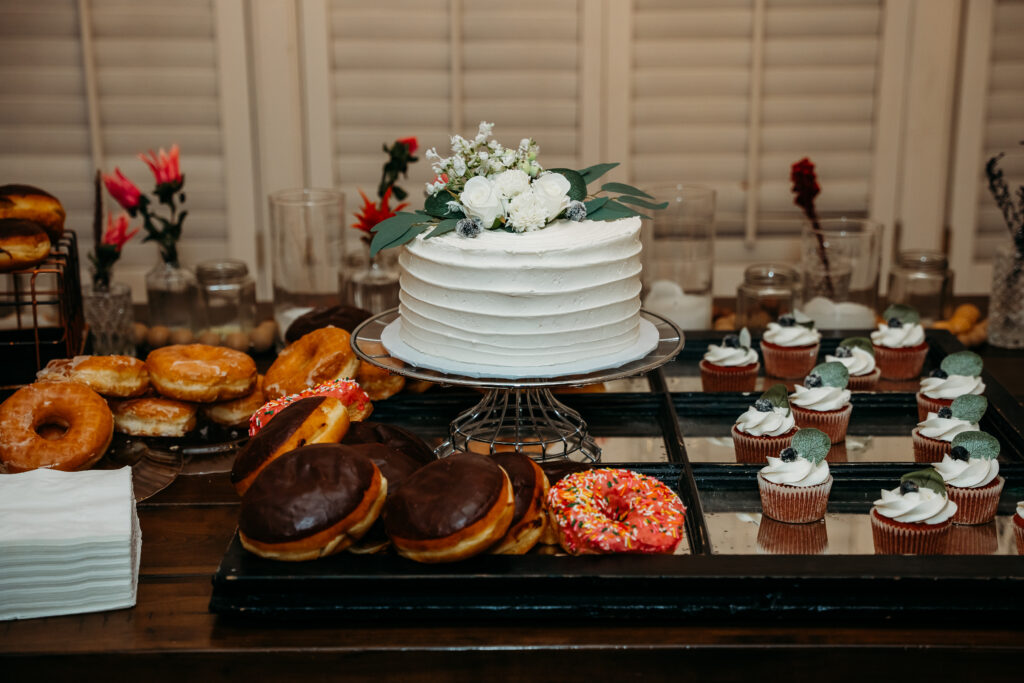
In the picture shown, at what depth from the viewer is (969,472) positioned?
160cm

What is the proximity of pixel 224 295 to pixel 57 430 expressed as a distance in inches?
27.0

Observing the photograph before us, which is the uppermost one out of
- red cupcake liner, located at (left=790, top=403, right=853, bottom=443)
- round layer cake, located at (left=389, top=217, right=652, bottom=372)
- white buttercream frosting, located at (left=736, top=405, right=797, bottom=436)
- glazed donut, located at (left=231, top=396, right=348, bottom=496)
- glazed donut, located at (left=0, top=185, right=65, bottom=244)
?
glazed donut, located at (left=0, top=185, right=65, bottom=244)

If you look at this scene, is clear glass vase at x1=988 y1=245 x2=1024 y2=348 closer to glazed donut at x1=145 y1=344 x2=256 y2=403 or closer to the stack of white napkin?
→ glazed donut at x1=145 y1=344 x2=256 y2=403

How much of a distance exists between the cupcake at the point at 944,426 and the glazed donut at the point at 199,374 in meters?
1.23

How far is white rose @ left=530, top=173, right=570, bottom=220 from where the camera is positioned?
1.74m

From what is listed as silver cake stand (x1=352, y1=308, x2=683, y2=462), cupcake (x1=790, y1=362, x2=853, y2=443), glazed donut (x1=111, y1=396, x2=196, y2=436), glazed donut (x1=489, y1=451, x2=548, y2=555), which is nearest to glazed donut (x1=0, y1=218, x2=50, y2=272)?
glazed donut (x1=111, y1=396, x2=196, y2=436)

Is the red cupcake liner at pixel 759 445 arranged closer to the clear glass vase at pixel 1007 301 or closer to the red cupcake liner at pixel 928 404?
the red cupcake liner at pixel 928 404

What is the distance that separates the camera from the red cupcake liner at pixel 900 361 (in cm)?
224

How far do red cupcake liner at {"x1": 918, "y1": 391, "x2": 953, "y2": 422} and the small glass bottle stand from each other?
0.67 meters

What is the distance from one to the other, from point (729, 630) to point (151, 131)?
2.12 m

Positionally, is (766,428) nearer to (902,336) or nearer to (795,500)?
(795,500)

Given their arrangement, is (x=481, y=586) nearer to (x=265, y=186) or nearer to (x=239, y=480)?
(x=239, y=480)

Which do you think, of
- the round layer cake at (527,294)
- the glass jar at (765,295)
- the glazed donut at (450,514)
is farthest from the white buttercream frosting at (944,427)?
the glazed donut at (450,514)

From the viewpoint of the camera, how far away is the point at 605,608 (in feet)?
4.49
